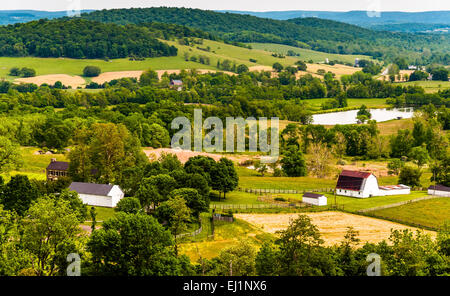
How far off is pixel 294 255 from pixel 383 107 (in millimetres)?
116247

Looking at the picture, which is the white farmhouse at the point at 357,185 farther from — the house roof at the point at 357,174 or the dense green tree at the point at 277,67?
the dense green tree at the point at 277,67

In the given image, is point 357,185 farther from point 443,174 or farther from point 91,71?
point 91,71

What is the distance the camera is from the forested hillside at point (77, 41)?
6599 inches

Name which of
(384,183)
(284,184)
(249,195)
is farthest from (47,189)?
(384,183)

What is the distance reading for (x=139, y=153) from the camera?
56.4 m

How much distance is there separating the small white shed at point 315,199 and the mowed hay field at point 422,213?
5.18 meters

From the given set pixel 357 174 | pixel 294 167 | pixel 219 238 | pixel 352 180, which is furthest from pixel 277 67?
pixel 219 238

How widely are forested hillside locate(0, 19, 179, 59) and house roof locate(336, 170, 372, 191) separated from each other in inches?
5192

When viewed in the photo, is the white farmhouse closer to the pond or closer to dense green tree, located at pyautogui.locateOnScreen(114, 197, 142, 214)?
dense green tree, located at pyautogui.locateOnScreen(114, 197, 142, 214)

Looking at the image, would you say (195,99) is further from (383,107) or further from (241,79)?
(383,107)

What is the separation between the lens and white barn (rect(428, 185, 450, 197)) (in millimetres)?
55438

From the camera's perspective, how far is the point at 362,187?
181 feet

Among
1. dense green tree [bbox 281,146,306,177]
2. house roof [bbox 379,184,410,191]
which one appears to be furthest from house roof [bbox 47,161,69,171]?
house roof [bbox 379,184,410,191]

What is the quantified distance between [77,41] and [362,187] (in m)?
143
